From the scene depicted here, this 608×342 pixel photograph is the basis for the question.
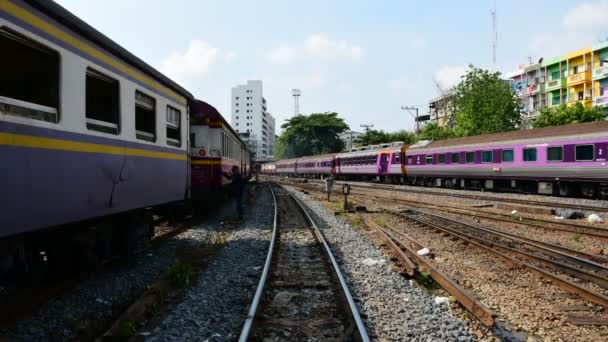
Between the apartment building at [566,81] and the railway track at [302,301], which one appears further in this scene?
the apartment building at [566,81]

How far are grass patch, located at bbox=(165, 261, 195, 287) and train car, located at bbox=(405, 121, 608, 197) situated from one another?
1660cm

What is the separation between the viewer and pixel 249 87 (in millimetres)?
132750

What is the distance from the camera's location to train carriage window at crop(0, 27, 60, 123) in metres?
3.98

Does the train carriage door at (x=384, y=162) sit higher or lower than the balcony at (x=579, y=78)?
lower

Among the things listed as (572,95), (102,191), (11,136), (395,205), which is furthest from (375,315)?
(572,95)

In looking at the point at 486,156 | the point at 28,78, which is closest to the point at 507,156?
the point at 486,156

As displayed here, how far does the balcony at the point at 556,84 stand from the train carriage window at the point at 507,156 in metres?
32.0

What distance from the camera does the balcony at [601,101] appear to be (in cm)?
4272

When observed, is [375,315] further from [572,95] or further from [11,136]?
[572,95]

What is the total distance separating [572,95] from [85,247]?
5264 cm

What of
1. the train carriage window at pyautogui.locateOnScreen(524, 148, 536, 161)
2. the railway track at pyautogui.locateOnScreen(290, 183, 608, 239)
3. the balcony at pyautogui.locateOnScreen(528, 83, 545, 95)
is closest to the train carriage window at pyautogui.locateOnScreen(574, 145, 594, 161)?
the train carriage window at pyautogui.locateOnScreen(524, 148, 536, 161)

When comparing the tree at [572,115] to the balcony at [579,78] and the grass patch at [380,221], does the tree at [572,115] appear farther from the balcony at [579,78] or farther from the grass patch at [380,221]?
the grass patch at [380,221]

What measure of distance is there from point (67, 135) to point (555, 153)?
1968cm

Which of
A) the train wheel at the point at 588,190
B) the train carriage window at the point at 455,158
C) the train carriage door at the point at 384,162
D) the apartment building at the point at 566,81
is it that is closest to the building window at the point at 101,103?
the train wheel at the point at 588,190
